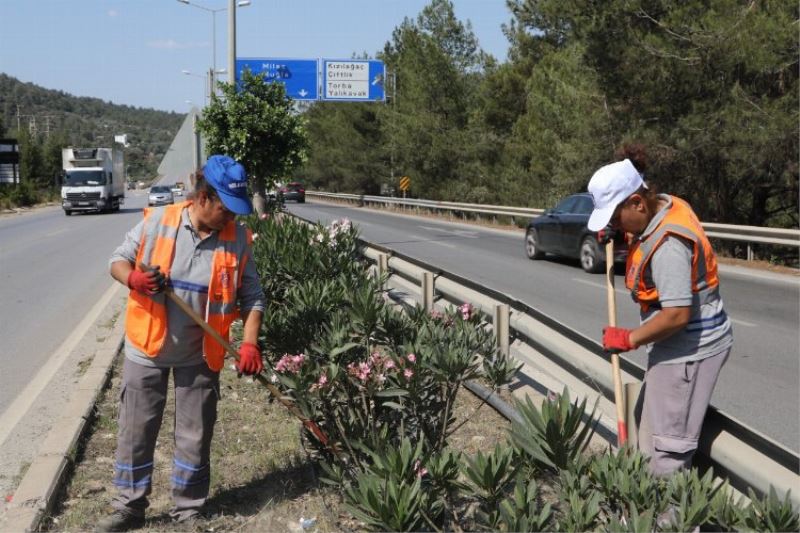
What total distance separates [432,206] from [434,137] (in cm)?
549

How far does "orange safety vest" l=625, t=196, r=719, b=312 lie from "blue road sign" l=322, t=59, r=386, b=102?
3005 cm

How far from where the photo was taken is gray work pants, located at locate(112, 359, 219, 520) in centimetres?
400

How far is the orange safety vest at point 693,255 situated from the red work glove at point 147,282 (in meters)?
2.01

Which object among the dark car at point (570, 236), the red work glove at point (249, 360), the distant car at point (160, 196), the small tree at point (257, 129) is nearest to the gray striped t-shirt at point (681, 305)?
the red work glove at point (249, 360)

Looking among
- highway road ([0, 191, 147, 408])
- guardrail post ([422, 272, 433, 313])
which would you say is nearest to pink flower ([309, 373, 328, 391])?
guardrail post ([422, 272, 433, 313])

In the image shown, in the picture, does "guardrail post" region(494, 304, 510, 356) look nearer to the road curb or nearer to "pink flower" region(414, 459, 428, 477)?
"pink flower" region(414, 459, 428, 477)

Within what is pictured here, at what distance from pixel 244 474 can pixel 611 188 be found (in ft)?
9.20

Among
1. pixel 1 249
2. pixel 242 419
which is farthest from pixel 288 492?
pixel 1 249

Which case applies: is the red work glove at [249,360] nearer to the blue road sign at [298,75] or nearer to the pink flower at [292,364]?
the pink flower at [292,364]

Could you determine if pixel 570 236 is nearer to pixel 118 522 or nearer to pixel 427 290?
pixel 427 290

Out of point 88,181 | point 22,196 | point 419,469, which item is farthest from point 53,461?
point 22,196

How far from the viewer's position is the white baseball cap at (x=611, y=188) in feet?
10.6

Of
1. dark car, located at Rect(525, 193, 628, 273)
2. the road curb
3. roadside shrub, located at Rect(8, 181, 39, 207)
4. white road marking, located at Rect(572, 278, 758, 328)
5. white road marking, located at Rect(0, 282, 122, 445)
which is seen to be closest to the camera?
the road curb

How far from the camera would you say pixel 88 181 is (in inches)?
1625
